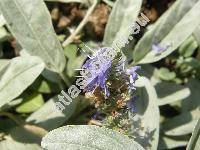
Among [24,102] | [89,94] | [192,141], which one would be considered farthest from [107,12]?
[192,141]

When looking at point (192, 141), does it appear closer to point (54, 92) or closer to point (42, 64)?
point (42, 64)

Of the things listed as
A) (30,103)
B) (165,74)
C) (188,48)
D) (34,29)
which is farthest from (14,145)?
(188,48)

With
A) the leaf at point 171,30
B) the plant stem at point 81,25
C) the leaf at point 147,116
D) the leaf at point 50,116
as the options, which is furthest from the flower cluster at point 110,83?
the plant stem at point 81,25

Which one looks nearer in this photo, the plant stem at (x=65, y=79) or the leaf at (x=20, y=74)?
the leaf at (x=20, y=74)

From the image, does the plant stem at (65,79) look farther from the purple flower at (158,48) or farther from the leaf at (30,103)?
the purple flower at (158,48)

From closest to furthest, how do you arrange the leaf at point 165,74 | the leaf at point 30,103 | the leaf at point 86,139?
the leaf at point 86,139 < the leaf at point 30,103 < the leaf at point 165,74
